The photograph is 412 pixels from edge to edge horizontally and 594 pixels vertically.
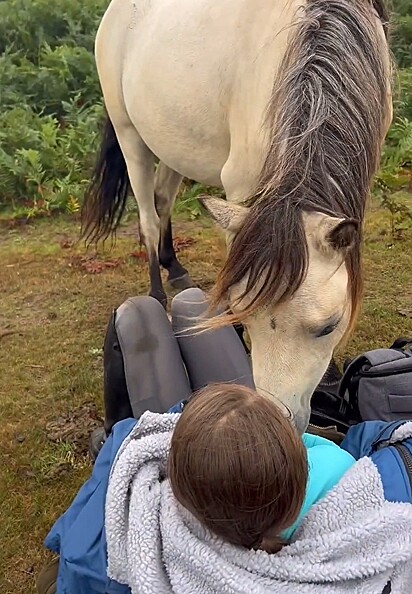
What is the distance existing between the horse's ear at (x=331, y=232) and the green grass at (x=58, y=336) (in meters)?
1.12

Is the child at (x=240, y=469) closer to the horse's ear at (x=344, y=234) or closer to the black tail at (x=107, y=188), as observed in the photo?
the horse's ear at (x=344, y=234)

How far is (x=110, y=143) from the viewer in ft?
11.9

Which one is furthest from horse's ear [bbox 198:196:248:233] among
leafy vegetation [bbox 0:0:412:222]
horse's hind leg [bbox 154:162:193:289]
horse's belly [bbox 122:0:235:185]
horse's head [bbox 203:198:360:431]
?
leafy vegetation [bbox 0:0:412:222]

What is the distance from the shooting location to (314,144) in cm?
177

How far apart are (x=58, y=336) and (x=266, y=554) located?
2.65 metres

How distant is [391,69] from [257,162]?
21.7 inches

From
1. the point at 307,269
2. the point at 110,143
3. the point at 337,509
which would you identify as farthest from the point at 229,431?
the point at 110,143

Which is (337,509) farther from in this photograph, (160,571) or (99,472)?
(99,472)

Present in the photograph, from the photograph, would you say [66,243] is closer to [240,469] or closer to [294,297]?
[294,297]

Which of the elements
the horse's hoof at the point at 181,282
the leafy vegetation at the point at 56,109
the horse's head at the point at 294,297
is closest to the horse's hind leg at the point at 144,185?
the horse's hoof at the point at 181,282

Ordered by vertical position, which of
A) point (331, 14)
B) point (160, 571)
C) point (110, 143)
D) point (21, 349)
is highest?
point (331, 14)

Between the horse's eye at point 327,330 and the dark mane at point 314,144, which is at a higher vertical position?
the dark mane at point 314,144

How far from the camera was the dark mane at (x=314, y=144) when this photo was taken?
161 centimetres

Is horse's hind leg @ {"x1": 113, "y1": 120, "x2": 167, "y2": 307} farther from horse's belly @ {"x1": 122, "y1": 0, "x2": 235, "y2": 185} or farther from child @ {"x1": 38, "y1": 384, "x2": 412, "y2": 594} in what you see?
child @ {"x1": 38, "y1": 384, "x2": 412, "y2": 594}
